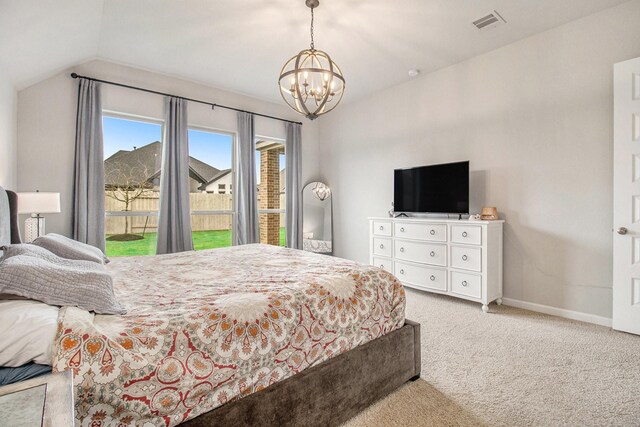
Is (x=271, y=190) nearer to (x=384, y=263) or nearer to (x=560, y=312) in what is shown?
(x=384, y=263)

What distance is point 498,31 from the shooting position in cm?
319

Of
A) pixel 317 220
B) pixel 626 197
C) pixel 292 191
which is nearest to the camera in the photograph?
pixel 626 197

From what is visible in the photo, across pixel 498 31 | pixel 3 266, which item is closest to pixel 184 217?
pixel 3 266

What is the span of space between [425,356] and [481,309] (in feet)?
4.64

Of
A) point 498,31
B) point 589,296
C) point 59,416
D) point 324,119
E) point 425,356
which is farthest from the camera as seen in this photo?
point 324,119

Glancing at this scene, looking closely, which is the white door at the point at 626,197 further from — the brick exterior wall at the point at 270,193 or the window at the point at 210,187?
the window at the point at 210,187

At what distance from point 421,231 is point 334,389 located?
104 inches

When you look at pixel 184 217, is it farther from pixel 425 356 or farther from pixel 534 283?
pixel 534 283

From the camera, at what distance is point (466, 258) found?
11.2 ft

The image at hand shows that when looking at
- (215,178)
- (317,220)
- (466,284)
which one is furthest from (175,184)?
(466,284)

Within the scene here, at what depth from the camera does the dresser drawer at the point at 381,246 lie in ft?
13.8

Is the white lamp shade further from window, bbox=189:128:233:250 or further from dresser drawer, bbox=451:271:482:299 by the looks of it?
dresser drawer, bbox=451:271:482:299

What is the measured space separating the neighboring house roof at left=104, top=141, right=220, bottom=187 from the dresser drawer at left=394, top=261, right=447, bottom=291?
3.54 meters

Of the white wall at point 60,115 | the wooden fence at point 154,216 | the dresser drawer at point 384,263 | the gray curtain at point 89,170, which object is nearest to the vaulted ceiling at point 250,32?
the white wall at point 60,115
